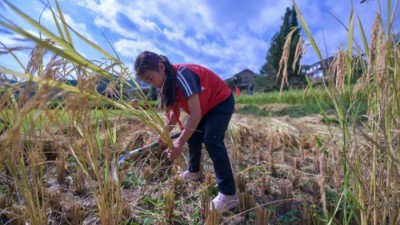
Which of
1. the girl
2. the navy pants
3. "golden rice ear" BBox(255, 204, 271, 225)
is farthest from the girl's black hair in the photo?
"golden rice ear" BBox(255, 204, 271, 225)

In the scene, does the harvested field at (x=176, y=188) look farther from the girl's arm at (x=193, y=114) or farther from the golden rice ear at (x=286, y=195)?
the girl's arm at (x=193, y=114)

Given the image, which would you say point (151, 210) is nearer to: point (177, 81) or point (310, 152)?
point (177, 81)

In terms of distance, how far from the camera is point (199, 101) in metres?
1.87

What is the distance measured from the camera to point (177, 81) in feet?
6.12

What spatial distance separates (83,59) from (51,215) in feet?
4.05

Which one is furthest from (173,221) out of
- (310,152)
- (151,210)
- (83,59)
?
(310,152)

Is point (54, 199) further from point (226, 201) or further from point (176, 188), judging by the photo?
point (226, 201)

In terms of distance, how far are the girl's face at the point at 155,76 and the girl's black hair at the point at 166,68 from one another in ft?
0.06

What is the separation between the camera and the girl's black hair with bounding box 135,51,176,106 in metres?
1.80

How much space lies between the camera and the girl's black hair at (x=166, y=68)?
1803 mm

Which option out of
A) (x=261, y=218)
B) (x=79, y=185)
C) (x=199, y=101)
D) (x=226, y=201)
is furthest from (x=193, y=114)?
(x=79, y=185)

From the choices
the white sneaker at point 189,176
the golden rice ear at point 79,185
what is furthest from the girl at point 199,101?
the golden rice ear at point 79,185

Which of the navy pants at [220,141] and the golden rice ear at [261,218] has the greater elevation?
the navy pants at [220,141]

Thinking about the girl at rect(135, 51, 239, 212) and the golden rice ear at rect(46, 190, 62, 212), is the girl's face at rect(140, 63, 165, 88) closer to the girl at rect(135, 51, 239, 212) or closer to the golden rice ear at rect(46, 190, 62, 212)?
the girl at rect(135, 51, 239, 212)
